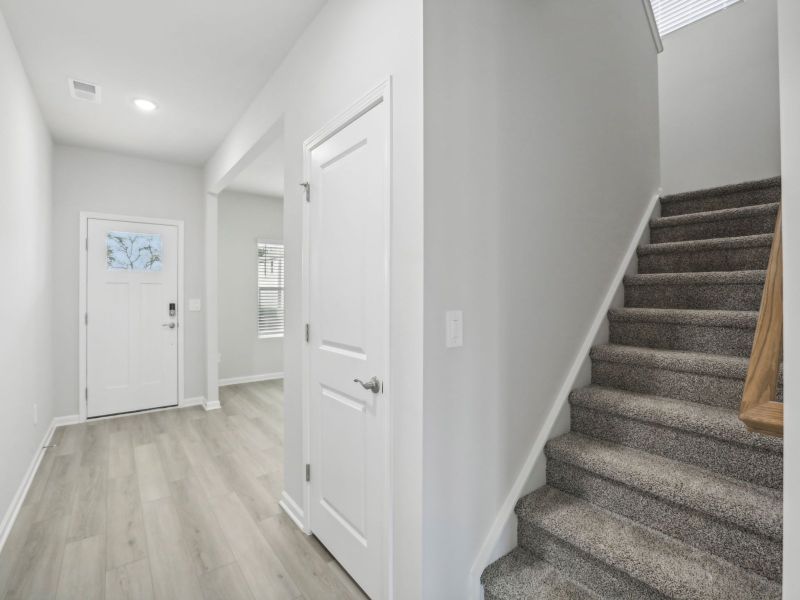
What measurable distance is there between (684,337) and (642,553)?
1.11m

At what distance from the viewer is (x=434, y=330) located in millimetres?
1358

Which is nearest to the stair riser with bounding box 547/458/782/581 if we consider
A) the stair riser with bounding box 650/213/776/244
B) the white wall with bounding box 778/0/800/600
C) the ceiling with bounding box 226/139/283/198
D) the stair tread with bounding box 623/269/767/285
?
the white wall with bounding box 778/0/800/600

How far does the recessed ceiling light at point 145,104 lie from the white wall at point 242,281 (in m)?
2.31

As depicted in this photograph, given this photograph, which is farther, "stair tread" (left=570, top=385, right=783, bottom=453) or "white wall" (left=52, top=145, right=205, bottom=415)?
"white wall" (left=52, top=145, right=205, bottom=415)

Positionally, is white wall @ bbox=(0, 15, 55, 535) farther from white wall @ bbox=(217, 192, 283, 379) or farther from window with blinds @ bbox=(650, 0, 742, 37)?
window with blinds @ bbox=(650, 0, 742, 37)

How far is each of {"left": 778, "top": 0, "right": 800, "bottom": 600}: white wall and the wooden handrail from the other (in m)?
0.03

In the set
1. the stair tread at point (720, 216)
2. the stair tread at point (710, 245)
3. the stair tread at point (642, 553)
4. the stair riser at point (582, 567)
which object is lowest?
the stair riser at point (582, 567)

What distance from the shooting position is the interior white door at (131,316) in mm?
4102

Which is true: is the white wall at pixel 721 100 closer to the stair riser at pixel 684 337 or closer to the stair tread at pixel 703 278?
the stair tread at pixel 703 278

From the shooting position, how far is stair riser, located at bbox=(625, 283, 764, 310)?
193cm

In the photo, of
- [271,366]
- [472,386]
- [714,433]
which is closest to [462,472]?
[472,386]

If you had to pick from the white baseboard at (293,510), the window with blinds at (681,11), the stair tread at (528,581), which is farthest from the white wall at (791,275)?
the window with blinds at (681,11)

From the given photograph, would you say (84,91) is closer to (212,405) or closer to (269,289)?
(212,405)

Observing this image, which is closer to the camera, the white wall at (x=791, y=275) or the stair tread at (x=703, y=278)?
the white wall at (x=791, y=275)
